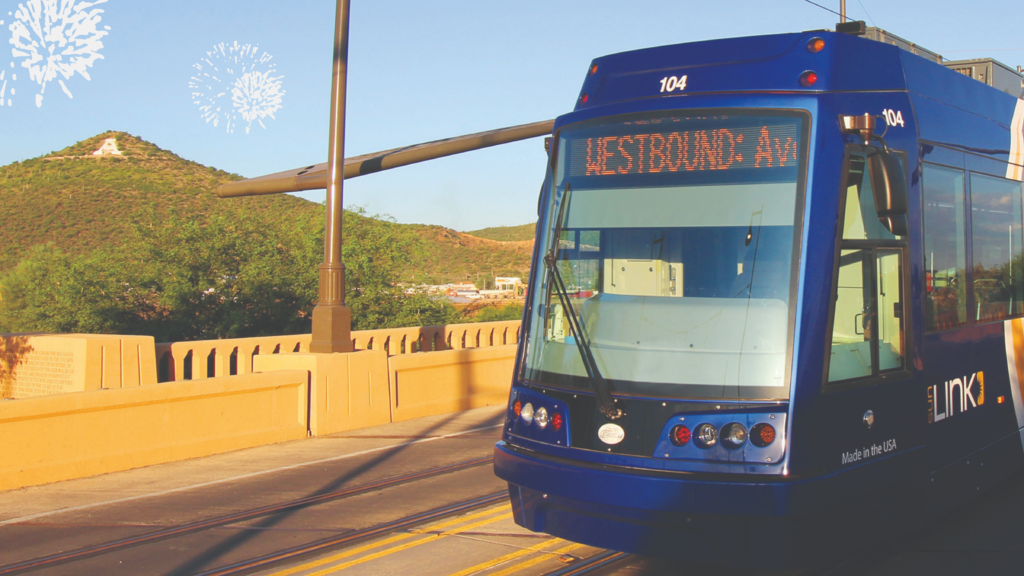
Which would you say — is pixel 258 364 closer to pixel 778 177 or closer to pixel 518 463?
pixel 518 463

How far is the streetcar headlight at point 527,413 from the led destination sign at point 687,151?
1508mm

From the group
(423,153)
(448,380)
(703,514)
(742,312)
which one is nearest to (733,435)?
(703,514)

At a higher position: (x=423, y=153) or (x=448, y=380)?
(x=423, y=153)

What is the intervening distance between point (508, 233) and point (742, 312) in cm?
10484

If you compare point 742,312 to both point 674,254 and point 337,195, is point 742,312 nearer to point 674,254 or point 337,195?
point 674,254

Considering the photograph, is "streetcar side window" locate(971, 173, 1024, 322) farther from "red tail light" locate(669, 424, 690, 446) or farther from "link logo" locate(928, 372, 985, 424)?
"red tail light" locate(669, 424, 690, 446)

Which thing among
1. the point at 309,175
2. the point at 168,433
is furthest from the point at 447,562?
the point at 309,175

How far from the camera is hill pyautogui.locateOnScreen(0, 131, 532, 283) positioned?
2332 inches

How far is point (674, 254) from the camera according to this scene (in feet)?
18.2

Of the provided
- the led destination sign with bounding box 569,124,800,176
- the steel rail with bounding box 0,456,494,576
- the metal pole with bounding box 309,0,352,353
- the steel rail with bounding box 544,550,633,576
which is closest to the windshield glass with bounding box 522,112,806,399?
the led destination sign with bounding box 569,124,800,176

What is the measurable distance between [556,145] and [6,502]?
6209mm

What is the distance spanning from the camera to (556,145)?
6203 millimetres

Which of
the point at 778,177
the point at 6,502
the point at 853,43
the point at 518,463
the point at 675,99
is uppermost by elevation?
the point at 853,43

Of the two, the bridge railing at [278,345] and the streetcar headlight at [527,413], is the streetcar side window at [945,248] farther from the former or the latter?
the bridge railing at [278,345]
